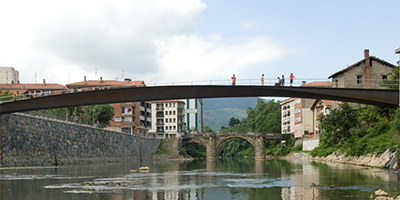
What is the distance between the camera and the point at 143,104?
11994cm

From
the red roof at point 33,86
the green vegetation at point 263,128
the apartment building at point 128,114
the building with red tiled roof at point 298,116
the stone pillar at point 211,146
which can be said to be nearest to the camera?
the building with red tiled roof at point 298,116

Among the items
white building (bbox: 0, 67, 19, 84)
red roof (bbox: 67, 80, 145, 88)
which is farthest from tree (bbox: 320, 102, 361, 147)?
white building (bbox: 0, 67, 19, 84)

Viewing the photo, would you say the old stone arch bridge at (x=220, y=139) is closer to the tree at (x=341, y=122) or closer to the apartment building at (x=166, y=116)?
the apartment building at (x=166, y=116)

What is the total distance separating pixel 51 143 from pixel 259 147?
229ft

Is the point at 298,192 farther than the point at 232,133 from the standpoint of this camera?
No

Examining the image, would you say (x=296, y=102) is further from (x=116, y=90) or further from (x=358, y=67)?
(x=116, y=90)

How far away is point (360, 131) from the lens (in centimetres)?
6091

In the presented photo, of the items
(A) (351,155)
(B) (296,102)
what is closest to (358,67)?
(A) (351,155)

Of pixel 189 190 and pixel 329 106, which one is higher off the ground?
pixel 329 106

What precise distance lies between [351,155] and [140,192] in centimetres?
3783

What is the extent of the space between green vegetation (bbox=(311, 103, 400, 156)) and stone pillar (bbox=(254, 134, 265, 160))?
35237mm

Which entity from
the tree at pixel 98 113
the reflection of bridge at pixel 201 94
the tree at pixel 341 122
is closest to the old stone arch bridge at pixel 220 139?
the tree at pixel 98 113

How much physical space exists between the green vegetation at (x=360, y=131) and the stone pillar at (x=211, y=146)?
40829mm

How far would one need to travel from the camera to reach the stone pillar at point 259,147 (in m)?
115
